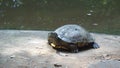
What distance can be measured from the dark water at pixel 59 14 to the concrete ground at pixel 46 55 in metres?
2.10

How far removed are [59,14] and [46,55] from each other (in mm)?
5248

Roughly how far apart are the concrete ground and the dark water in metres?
2.10

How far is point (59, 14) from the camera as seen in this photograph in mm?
10648

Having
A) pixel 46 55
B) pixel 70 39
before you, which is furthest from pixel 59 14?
pixel 46 55

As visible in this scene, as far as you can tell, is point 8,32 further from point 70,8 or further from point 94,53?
point 70,8

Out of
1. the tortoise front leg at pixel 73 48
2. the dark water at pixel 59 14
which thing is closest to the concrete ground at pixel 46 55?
the tortoise front leg at pixel 73 48

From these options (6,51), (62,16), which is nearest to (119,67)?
(6,51)

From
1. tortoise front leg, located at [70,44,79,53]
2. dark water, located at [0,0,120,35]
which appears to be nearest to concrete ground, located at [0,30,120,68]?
tortoise front leg, located at [70,44,79,53]

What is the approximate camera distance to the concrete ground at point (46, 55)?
5.05m

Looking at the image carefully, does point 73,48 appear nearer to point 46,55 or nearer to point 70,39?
point 70,39

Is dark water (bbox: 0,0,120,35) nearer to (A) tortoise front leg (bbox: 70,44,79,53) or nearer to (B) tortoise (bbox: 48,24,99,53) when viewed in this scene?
(B) tortoise (bbox: 48,24,99,53)

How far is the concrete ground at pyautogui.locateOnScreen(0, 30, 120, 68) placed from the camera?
5051 millimetres

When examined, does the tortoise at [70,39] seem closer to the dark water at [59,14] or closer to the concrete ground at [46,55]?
the concrete ground at [46,55]

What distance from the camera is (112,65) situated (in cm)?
504
